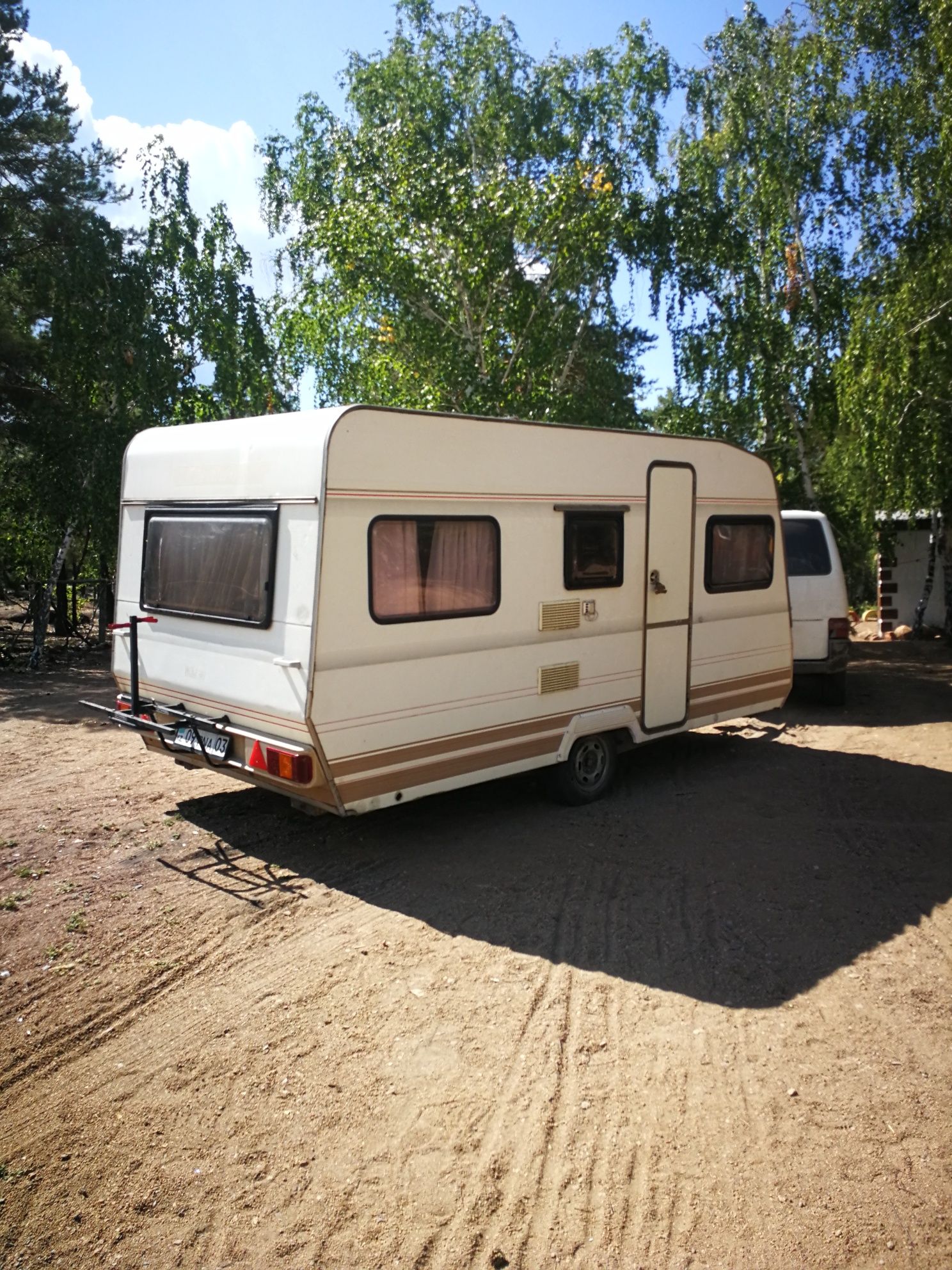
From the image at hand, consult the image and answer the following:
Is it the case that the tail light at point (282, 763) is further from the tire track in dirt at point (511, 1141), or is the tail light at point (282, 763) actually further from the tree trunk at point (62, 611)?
the tree trunk at point (62, 611)

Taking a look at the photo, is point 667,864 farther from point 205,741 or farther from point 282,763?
point 205,741

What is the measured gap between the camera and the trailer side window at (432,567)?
5.64 m

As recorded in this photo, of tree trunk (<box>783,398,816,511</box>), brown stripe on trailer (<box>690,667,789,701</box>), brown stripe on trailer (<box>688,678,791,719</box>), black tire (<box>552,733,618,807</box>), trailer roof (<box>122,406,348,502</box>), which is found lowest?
black tire (<box>552,733,618,807</box>)

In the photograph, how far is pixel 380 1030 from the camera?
13.8 feet

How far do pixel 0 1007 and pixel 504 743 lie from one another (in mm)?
3182

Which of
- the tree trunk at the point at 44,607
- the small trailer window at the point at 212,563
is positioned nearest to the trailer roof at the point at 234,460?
the small trailer window at the point at 212,563

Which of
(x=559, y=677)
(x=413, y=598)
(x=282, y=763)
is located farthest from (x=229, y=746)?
(x=559, y=677)

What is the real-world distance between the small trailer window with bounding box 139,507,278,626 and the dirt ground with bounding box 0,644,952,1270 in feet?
4.85

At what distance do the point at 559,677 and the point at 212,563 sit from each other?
2.34 m

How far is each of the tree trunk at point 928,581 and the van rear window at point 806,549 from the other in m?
4.61

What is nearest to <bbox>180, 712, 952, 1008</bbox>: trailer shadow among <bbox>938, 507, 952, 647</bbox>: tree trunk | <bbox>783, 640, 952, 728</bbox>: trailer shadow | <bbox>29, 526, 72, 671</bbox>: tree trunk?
<bbox>783, 640, 952, 728</bbox>: trailer shadow

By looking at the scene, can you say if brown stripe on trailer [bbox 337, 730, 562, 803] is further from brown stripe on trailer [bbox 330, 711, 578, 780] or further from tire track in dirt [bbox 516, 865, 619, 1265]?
tire track in dirt [bbox 516, 865, 619, 1265]

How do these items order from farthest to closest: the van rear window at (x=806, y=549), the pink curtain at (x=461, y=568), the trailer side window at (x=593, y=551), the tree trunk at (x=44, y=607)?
1. the tree trunk at (x=44, y=607)
2. the van rear window at (x=806, y=549)
3. the trailer side window at (x=593, y=551)
4. the pink curtain at (x=461, y=568)

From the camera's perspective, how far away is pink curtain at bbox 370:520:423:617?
5.61 meters
